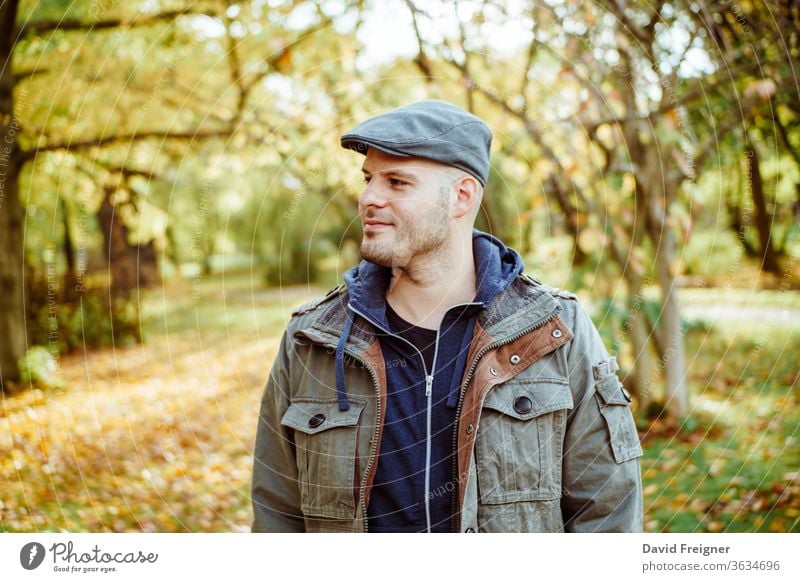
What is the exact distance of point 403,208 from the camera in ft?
6.32

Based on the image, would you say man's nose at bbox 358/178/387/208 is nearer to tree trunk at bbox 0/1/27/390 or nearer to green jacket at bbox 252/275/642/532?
green jacket at bbox 252/275/642/532

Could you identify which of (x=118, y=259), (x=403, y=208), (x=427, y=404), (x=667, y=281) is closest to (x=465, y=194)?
(x=403, y=208)

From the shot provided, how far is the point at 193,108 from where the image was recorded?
230 inches

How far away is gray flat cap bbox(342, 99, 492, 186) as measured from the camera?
1809 mm

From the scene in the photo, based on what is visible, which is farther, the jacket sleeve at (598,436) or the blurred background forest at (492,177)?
the blurred background forest at (492,177)

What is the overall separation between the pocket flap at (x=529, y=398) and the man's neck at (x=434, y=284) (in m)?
0.26

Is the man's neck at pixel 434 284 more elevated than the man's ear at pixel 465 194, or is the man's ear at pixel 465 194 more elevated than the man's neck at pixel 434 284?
the man's ear at pixel 465 194

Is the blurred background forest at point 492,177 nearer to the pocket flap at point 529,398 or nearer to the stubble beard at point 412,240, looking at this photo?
the stubble beard at point 412,240

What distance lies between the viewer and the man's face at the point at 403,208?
1.90 metres

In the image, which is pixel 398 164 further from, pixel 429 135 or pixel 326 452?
pixel 326 452
